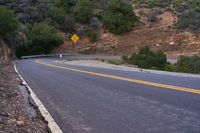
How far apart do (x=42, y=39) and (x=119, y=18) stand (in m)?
14.9

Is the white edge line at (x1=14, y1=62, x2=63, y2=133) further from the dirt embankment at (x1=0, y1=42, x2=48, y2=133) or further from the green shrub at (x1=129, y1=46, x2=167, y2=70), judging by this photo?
the green shrub at (x1=129, y1=46, x2=167, y2=70)

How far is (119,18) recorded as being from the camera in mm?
76750

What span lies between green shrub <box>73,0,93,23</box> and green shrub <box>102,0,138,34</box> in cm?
392

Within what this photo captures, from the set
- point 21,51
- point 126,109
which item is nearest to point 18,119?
point 126,109

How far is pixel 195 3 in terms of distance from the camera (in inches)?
3091

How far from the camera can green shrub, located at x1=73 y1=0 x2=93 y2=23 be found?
8138 centimetres

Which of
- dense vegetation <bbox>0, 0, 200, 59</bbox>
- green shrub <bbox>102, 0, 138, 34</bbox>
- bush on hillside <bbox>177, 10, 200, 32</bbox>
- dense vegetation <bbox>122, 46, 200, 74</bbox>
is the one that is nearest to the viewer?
dense vegetation <bbox>122, 46, 200, 74</bbox>

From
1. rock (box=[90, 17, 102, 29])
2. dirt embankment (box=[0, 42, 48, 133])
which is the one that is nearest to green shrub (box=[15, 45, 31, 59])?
rock (box=[90, 17, 102, 29])

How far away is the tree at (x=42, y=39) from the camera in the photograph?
7338 cm

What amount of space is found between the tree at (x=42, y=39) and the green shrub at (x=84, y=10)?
7.75 m

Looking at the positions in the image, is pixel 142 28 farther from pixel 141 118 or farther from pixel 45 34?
pixel 141 118

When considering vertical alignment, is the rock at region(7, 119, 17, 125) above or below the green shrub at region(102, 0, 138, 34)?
below

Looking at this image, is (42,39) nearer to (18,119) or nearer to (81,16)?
(81,16)

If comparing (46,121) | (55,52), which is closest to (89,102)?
(46,121)
